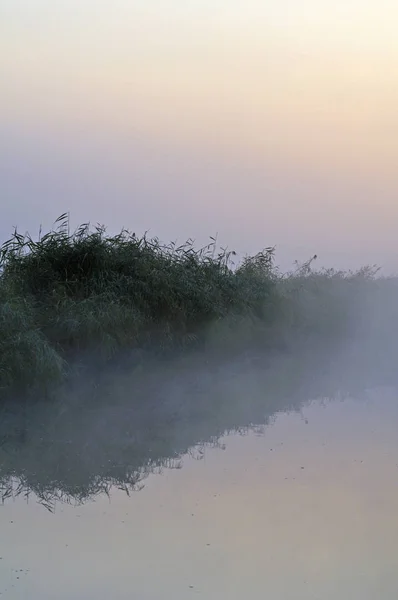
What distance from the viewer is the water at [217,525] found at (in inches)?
149

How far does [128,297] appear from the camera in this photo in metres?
9.37

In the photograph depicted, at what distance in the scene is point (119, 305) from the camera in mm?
9062

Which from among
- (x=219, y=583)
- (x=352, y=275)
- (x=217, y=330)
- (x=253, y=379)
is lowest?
(x=219, y=583)

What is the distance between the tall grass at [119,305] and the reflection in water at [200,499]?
1.90ft

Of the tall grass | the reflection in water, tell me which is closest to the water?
the reflection in water

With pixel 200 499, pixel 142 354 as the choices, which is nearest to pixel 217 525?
pixel 200 499

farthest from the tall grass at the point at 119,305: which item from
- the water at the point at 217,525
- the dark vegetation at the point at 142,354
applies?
the water at the point at 217,525

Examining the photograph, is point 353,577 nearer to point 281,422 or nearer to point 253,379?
point 281,422

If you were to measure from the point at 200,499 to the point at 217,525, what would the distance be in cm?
56

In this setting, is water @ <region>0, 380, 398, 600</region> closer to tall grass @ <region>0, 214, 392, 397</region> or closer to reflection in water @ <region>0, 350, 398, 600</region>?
reflection in water @ <region>0, 350, 398, 600</region>

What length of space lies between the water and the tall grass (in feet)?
4.00

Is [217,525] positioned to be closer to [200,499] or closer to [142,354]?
[200,499]

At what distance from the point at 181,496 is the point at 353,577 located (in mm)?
1703

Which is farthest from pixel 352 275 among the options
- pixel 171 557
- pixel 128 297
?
pixel 171 557
